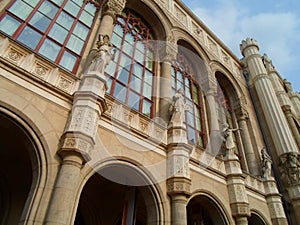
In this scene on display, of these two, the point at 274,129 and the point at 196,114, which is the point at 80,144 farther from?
the point at 274,129

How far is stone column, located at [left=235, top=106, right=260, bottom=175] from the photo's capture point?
1110 cm

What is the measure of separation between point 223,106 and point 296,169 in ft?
15.1

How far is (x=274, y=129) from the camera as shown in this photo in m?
13.2

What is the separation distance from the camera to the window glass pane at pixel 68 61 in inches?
257

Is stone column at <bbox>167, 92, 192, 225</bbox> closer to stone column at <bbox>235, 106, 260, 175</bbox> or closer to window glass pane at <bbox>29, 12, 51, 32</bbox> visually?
window glass pane at <bbox>29, 12, 51, 32</bbox>

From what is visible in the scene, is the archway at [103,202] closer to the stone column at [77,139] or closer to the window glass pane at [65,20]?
the stone column at [77,139]

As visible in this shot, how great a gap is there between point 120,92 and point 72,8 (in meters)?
3.45

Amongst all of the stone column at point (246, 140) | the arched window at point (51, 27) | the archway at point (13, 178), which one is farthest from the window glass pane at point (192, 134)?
the archway at point (13, 178)

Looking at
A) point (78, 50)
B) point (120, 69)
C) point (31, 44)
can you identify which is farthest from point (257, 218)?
point (31, 44)

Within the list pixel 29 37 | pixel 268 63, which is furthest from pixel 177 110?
pixel 268 63

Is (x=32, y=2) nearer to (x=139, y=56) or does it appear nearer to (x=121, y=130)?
(x=139, y=56)

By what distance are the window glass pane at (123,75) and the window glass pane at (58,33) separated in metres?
2.05

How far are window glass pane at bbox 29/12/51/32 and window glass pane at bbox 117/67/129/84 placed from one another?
2.61 m

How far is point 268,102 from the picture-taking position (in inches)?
569
